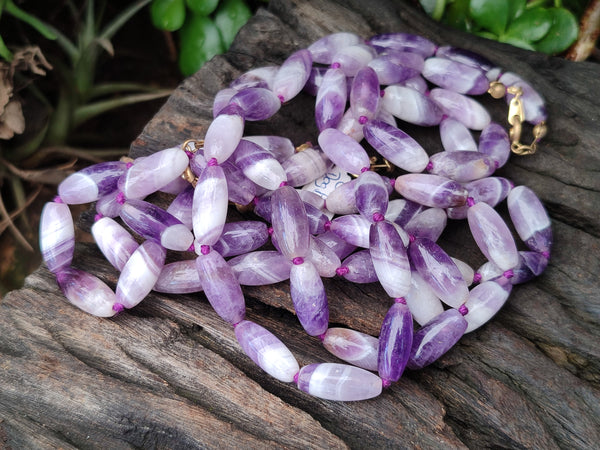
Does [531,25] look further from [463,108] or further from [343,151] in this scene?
[343,151]

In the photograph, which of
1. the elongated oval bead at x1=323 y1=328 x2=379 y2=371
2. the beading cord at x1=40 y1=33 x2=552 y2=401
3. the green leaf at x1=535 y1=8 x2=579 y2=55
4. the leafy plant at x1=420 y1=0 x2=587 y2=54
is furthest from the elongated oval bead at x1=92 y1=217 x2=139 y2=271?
the green leaf at x1=535 y1=8 x2=579 y2=55

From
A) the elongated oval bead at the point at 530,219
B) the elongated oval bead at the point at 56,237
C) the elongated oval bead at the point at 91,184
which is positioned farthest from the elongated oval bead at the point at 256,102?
the elongated oval bead at the point at 530,219

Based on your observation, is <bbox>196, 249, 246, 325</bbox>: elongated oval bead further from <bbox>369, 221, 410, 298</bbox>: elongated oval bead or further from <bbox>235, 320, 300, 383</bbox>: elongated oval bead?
<bbox>369, 221, 410, 298</bbox>: elongated oval bead

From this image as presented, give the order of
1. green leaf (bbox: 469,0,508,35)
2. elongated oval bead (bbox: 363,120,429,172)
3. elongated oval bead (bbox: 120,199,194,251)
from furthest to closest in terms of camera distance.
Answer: green leaf (bbox: 469,0,508,35) → elongated oval bead (bbox: 363,120,429,172) → elongated oval bead (bbox: 120,199,194,251)

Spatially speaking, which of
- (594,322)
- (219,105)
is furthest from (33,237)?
(594,322)

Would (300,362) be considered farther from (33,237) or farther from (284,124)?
(33,237)

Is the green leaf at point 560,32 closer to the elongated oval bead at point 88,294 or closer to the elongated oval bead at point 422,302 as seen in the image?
the elongated oval bead at point 422,302
